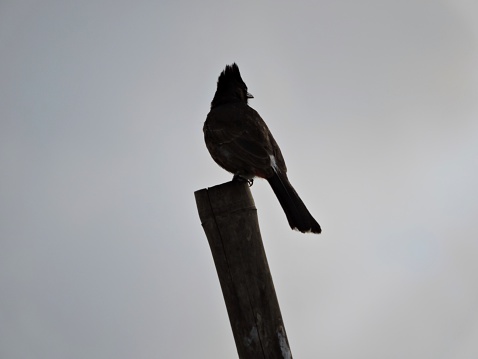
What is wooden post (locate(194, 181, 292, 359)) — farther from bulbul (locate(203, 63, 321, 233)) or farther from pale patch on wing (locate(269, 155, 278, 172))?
pale patch on wing (locate(269, 155, 278, 172))

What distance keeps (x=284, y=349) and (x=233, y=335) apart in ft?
0.94

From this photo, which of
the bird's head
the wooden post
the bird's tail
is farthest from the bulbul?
the wooden post

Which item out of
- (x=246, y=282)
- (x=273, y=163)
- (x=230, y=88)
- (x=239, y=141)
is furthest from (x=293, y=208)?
(x=230, y=88)

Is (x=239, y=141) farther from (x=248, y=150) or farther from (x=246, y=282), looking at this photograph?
(x=246, y=282)

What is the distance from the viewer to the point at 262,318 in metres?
2.94

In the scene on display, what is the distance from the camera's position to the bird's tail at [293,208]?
4.21 metres

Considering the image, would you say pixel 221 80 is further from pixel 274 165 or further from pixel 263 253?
pixel 263 253

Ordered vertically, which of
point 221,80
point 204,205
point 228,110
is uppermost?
point 221,80

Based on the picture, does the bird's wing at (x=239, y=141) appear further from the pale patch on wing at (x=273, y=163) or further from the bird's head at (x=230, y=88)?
the bird's head at (x=230, y=88)

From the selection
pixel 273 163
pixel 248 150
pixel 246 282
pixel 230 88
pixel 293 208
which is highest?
pixel 230 88

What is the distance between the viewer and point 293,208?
4.36 m

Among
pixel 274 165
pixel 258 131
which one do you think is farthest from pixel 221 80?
pixel 274 165

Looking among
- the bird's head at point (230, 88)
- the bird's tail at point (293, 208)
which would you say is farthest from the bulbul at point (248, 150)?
the bird's head at point (230, 88)

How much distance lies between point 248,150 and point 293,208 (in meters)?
0.99
